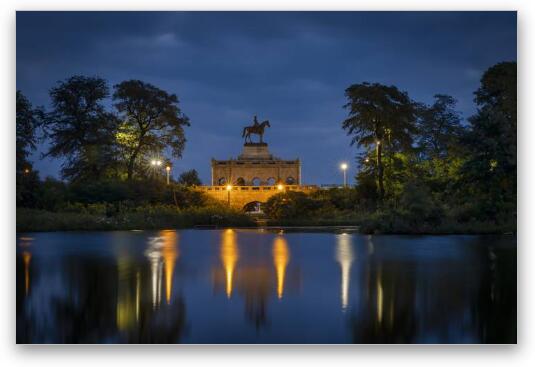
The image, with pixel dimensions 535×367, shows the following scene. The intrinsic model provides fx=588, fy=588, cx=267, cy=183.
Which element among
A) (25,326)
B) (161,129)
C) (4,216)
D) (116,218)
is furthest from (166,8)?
(161,129)

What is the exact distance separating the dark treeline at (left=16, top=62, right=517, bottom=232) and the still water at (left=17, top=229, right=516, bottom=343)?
7.87 meters

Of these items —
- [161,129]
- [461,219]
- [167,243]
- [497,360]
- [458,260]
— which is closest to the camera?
[497,360]

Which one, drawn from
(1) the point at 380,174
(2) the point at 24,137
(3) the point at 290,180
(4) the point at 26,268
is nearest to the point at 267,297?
(4) the point at 26,268

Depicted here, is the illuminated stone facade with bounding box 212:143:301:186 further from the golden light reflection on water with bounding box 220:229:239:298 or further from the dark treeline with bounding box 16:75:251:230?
the golden light reflection on water with bounding box 220:229:239:298

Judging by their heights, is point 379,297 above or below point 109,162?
below

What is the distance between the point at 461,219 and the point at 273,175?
3996cm

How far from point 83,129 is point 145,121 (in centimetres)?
819

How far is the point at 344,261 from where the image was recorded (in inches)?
605

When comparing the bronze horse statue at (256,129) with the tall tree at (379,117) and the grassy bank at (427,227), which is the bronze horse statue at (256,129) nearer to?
the tall tree at (379,117)

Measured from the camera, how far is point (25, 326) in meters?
9.61

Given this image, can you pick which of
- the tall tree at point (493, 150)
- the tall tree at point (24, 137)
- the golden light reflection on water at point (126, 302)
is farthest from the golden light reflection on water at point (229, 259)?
the tall tree at point (493, 150)

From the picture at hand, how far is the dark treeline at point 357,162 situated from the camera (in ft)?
79.6

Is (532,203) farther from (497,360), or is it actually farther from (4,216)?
(4,216)

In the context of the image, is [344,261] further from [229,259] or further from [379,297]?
[379,297]
